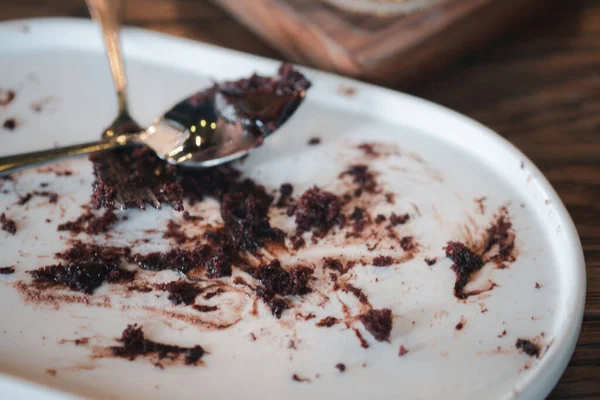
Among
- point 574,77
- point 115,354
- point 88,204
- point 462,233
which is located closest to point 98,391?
point 115,354

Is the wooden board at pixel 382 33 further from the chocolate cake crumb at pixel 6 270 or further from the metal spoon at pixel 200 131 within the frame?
the chocolate cake crumb at pixel 6 270

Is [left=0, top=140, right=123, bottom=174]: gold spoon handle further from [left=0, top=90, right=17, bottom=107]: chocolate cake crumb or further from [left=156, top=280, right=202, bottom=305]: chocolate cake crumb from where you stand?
[left=156, top=280, right=202, bottom=305]: chocolate cake crumb

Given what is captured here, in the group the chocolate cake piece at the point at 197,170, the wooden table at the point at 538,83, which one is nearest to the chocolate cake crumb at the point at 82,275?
the chocolate cake piece at the point at 197,170

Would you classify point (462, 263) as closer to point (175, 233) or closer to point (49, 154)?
point (175, 233)

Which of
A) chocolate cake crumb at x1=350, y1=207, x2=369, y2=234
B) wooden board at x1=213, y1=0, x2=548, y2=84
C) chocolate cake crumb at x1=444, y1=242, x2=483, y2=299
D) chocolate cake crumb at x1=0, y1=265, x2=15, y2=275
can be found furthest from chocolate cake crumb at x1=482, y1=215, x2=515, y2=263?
chocolate cake crumb at x1=0, y1=265, x2=15, y2=275

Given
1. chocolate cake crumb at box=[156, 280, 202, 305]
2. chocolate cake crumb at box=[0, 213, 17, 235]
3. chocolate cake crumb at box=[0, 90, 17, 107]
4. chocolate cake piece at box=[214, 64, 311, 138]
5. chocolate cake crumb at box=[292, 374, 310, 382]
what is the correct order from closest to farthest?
chocolate cake crumb at box=[292, 374, 310, 382] → chocolate cake crumb at box=[156, 280, 202, 305] → chocolate cake crumb at box=[0, 213, 17, 235] → chocolate cake piece at box=[214, 64, 311, 138] → chocolate cake crumb at box=[0, 90, 17, 107]

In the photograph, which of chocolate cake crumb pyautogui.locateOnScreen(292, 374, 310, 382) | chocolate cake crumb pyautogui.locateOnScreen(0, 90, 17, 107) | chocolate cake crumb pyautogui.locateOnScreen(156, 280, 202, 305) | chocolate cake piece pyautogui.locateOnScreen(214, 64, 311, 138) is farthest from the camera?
chocolate cake crumb pyautogui.locateOnScreen(0, 90, 17, 107)
